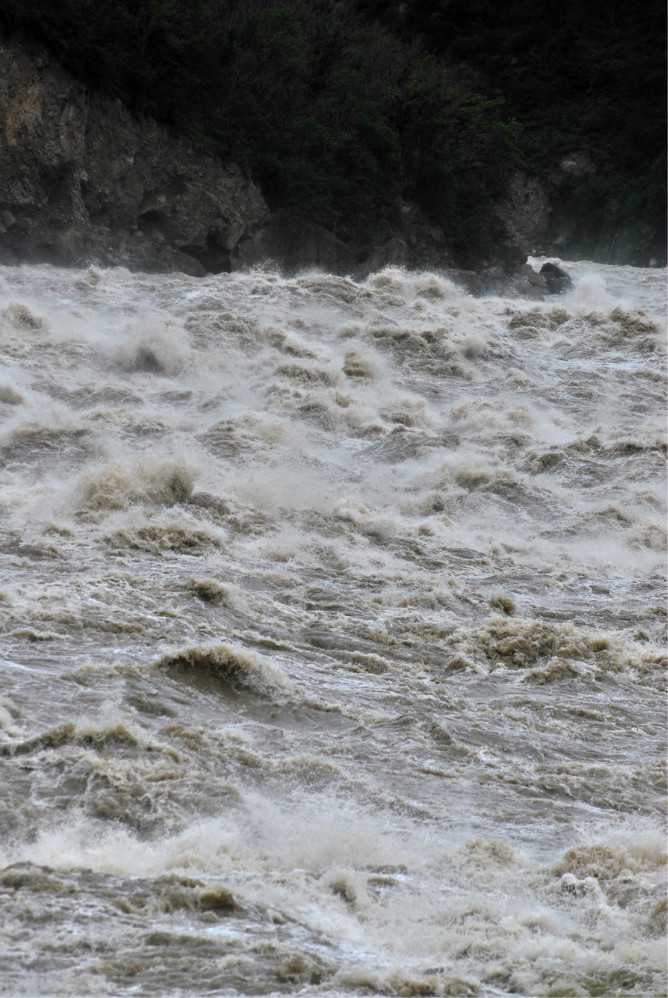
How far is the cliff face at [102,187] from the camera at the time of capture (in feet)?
61.9

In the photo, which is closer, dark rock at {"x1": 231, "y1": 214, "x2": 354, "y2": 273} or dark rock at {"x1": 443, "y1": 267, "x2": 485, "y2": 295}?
dark rock at {"x1": 231, "y1": 214, "x2": 354, "y2": 273}

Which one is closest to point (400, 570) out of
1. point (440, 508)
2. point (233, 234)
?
point (440, 508)

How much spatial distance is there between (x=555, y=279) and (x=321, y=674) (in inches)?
822

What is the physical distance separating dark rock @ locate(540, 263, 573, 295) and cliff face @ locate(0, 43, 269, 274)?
7.30 meters

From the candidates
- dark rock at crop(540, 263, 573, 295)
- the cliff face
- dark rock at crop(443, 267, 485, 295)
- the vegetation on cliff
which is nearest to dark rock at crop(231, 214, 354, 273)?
the cliff face

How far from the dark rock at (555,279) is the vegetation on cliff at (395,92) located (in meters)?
1.98

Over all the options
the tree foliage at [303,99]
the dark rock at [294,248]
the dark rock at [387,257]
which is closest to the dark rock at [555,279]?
the tree foliage at [303,99]

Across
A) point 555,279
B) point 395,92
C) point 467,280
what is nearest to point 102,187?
point 467,280

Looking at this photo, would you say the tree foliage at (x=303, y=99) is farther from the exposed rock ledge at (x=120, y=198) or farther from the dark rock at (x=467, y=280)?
the dark rock at (x=467, y=280)

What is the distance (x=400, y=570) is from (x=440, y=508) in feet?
6.07

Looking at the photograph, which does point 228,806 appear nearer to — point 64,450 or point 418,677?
point 418,677

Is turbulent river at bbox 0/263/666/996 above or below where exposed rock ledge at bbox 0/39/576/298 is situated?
below

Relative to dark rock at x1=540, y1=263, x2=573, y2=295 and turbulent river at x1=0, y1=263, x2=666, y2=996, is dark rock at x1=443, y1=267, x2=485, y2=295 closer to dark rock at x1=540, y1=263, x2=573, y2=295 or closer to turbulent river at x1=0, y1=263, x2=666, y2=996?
dark rock at x1=540, y1=263, x2=573, y2=295

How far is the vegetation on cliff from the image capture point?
70.5 ft
